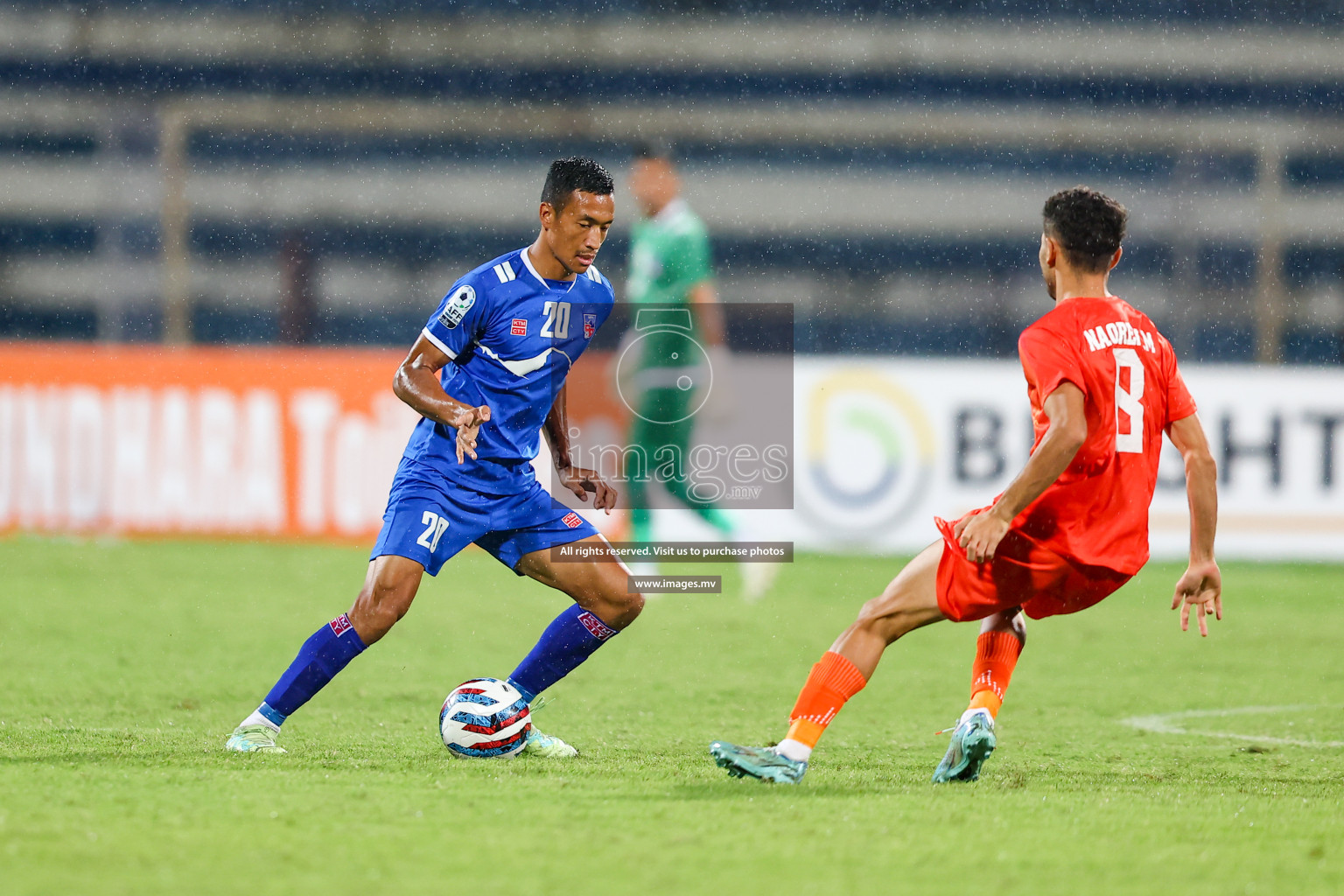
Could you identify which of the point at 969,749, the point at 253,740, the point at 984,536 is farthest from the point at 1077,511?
the point at 253,740

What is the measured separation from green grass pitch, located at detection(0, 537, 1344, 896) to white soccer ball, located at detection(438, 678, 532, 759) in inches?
4.0

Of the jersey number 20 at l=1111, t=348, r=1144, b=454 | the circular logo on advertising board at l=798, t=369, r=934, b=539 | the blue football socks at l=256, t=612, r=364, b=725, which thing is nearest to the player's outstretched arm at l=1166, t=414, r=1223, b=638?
the jersey number 20 at l=1111, t=348, r=1144, b=454

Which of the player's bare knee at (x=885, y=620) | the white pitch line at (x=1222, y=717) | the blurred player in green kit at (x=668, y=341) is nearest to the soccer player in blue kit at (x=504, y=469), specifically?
the player's bare knee at (x=885, y=620)

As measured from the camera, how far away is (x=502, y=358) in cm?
477

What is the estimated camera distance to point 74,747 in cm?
449

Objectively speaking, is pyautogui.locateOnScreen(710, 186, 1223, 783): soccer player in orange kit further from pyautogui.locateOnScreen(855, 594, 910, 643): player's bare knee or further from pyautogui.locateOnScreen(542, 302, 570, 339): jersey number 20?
pyautogui.locateOnScreen(542, 302, 570, 339): jersey number 20

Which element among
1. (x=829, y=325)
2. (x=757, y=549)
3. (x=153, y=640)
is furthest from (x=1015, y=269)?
(x=153, y=640)

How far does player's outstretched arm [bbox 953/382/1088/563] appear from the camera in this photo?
3822mm

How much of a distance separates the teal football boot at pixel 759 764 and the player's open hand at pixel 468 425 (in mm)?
1116

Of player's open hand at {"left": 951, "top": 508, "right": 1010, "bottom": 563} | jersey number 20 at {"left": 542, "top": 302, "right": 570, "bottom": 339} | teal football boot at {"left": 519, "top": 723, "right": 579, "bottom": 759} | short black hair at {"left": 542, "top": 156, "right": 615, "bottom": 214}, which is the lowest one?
teal football boot at {"left": 519, "top": 723, "right": 579, "bottom": 759}

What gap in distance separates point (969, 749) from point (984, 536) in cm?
68

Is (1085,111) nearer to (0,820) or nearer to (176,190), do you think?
(176,190)

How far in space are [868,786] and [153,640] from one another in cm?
416

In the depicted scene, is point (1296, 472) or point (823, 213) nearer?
point (1296, 472)
